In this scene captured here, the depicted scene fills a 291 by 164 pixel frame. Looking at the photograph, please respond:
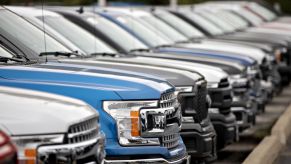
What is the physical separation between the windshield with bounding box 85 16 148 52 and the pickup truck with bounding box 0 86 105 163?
6.87m

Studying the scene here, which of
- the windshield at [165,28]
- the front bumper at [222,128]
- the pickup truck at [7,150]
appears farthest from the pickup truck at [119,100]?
the windshield at [165,28]

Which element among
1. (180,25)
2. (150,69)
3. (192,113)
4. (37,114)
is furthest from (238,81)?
(37,114)

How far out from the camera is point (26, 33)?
410 inches

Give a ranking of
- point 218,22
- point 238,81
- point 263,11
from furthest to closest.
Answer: point 263,11 < point 218,22 < point 238,81

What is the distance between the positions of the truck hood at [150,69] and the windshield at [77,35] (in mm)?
545

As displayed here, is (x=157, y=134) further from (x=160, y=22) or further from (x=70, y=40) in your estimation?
(x=160, y=22)

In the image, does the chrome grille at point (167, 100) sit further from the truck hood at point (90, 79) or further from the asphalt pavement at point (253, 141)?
the asphalt pavement at point (253, 141)

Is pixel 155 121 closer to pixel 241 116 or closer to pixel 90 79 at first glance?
pixel 90 79

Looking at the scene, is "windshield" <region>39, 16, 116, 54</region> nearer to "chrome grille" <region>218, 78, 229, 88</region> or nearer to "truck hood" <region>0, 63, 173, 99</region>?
"chrome grille" <region>218, 78, 229, 88</region>

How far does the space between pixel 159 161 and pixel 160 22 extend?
9.82m

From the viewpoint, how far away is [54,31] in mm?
12078

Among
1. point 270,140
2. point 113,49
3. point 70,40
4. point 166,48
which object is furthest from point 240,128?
point 70,40

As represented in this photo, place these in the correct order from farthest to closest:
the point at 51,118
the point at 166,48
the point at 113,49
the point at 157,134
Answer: the point at 166,48 < the point at 113,49 < the point at 157,134 < the point at 51,118

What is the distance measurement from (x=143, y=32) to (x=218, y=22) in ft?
34.0
